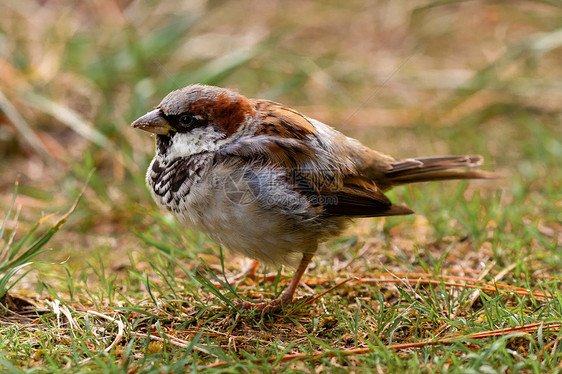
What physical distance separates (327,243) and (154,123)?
1.48 metres

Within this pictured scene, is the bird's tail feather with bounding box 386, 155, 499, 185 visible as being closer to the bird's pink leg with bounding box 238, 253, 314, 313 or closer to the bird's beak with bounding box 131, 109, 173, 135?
the bird's pink leg with bounding box 238, 253, 314, 313

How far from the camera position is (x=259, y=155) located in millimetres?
3248

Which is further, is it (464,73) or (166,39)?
(464,73)

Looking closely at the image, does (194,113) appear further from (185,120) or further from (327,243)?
(327,243)

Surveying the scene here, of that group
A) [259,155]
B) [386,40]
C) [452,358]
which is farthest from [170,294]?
[386,40]

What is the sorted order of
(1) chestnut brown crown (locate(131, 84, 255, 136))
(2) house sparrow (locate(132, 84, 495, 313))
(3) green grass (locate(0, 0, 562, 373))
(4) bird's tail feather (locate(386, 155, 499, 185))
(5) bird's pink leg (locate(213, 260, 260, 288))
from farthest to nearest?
1. (4) bird's tail feather (locate(386, 155, 499, 185))
2. (5) bird's pink leg (locate(213, 260, 260, 288))
3. (1) chestnut brown crown (locate(131, 84, 255, 136))
4. (2) house sparrow (locate(132, 84, 495, 313))
5. (3) green grass (locate(0, 0, 562, 373))

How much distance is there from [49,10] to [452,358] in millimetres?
7098

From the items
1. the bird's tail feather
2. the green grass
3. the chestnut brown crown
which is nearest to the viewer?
the green grass

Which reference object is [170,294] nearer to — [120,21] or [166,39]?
[166,39]

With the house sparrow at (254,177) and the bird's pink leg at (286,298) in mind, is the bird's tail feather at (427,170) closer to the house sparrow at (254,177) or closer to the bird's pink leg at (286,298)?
the house sparrow at (254,177)

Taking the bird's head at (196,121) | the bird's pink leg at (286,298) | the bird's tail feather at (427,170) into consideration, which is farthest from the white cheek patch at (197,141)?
the bird's tail feather at (427,170)

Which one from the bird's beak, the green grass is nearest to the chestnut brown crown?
the bird's beak

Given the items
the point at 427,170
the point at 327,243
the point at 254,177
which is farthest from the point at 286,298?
the point at 427,170

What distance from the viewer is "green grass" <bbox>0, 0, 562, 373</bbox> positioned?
9.18 ft
